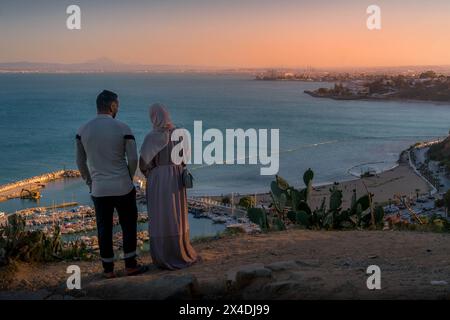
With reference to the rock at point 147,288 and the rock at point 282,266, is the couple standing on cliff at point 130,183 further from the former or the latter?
the rock at point 282,266

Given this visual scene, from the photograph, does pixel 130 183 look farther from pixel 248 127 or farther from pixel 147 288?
pixel 248 127

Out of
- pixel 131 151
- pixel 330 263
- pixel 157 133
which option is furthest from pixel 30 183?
→ pixel 330 263

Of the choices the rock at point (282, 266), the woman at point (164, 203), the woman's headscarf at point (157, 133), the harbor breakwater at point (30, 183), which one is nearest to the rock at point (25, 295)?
the woman at point (164, 203)

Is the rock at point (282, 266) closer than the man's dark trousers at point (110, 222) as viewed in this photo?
Yes

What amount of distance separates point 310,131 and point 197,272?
58045mm

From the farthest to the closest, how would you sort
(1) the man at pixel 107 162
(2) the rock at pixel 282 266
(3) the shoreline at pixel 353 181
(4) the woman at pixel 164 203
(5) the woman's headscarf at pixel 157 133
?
(3) the shoreline at pixel 353 181 → (4) the woman at pixel 164 203 → (5) the woman's headscarf at pixel 157 133 → (1) the man at pixel 107 162 → (2) the rock at pixel 282 266

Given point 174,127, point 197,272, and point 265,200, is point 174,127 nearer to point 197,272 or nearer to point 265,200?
point 197,272

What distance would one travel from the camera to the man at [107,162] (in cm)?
417

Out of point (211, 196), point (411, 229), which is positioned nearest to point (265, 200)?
point (211, 196)

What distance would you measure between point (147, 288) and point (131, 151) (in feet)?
3.27

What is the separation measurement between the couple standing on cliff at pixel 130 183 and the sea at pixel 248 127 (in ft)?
41.9

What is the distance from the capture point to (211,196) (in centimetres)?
2659

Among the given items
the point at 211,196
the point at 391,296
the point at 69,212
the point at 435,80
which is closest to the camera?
the point at 391,296

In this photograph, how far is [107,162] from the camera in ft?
13.8
